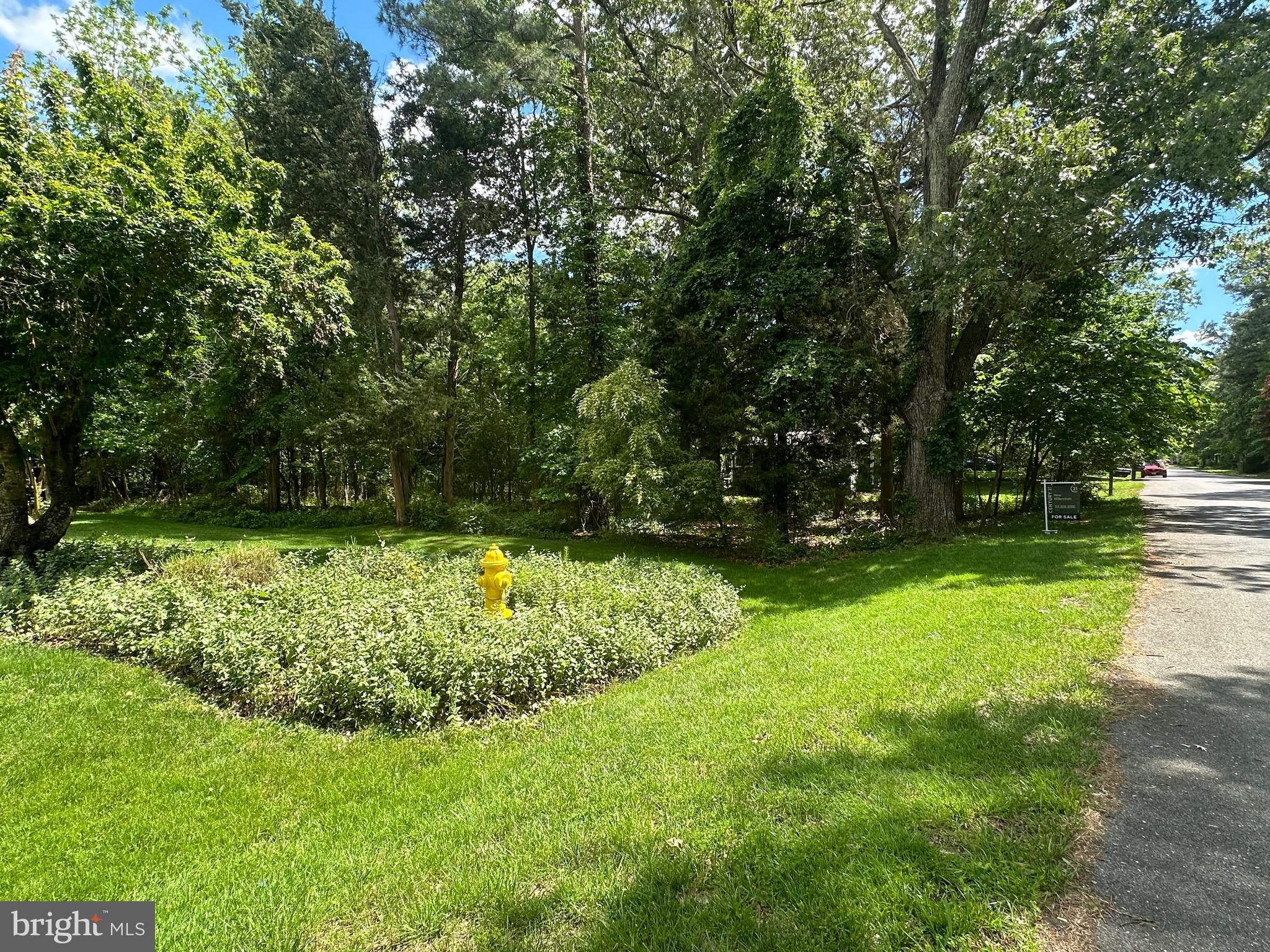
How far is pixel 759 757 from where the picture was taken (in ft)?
10.0

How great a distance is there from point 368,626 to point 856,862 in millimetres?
3970

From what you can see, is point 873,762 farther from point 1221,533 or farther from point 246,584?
point 1221,533

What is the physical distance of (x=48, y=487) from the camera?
7496 mm

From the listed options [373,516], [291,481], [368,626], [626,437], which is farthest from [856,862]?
[291,481]

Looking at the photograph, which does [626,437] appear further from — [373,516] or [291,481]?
[291,481]

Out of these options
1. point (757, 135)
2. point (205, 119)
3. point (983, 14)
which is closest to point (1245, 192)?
point (983, 14)

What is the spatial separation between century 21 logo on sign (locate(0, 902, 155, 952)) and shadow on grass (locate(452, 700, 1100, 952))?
1343 mm

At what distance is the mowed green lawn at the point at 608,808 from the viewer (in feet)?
6.48

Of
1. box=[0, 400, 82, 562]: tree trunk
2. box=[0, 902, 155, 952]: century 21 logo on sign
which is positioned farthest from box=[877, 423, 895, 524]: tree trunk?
box=[0, 400, 82, 562]: tree trunk

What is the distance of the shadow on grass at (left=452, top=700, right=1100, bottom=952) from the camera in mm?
1866

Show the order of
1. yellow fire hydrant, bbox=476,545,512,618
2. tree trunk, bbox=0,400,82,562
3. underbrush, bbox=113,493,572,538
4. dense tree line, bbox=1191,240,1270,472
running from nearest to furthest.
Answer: yellow fire hydrant, bbox=476,545,512,618
tree trunk, bbox=0,400,82,562
underbrush, bbox=113,493,572,538
dense tree line, bbox=1191,240,1270,472

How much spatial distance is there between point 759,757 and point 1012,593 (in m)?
4.69

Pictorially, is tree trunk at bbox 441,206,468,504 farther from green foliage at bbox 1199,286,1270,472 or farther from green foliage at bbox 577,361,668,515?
green foliage at bbox 1199,286,1270,472

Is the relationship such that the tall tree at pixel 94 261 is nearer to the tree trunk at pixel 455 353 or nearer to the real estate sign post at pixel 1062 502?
the tree trunk at pixel 455 353
